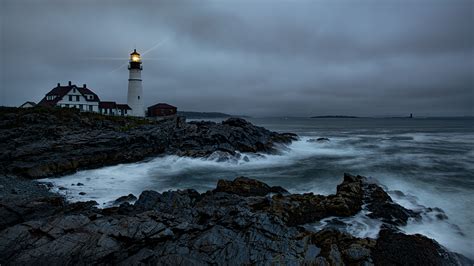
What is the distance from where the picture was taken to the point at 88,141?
1923cm

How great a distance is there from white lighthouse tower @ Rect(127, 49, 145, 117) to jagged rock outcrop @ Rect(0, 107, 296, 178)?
432 inches

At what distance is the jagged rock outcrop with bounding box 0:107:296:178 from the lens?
1623cm

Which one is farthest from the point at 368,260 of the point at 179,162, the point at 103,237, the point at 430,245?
the point at 179,162

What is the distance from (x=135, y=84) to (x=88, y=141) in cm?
2079

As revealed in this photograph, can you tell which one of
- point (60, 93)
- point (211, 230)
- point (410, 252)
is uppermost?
point (60, 93)

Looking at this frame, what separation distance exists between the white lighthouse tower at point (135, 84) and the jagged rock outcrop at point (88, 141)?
1098 centimetres

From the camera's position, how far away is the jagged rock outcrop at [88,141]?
639 inches

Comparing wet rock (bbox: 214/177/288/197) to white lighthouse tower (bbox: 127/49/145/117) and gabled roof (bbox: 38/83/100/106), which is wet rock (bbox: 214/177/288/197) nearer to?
white lighthouse tower (bbox: 127/49/145/117)

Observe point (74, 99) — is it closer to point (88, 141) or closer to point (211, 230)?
point (88, 141)

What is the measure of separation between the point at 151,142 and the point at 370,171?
1797 centimetres

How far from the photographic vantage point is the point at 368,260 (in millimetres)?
6430

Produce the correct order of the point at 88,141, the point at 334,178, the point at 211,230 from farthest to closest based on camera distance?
the point at 88,141 → the point at 334,178 → the point at 211,230

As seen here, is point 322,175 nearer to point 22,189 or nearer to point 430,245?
point 430,245

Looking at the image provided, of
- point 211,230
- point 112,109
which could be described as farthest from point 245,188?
point 112,109
